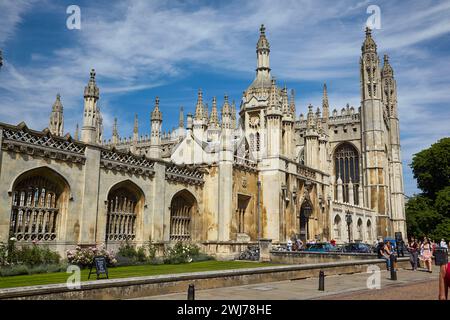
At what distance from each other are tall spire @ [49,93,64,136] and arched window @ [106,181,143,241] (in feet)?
35.4

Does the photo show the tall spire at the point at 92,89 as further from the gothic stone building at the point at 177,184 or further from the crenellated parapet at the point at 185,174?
the crenellated parapet at the point at 185,174

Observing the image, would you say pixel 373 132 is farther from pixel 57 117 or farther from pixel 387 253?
pixel 387 253

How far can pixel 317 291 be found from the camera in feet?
44.5

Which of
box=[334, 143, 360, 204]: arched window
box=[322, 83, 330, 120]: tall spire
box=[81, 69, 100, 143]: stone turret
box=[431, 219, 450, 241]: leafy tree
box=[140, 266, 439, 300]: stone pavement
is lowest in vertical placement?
box=[140, 266, 439, 300]: stone pavement

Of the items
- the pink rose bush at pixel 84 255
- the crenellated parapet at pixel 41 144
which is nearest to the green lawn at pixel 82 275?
the pink rose bush at pixel 84 255

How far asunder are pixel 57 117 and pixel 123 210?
Answer: 492 inches

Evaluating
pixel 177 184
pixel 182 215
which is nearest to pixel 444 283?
pixel 177 184

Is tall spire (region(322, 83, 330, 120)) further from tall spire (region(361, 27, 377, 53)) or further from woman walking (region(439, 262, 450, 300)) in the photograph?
woman walking (region(439, 262, 450, 300))

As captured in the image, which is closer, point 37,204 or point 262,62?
point 37,204

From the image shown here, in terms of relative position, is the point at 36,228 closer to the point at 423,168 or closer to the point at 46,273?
the point at 46,273

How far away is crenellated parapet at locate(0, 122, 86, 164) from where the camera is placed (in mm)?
16328

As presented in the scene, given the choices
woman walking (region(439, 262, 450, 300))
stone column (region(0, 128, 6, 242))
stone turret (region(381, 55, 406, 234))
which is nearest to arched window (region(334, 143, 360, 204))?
stone turret (region(381, 55, 406, 234))

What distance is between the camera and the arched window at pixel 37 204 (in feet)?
55.2

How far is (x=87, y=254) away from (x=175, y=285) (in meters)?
7.09
